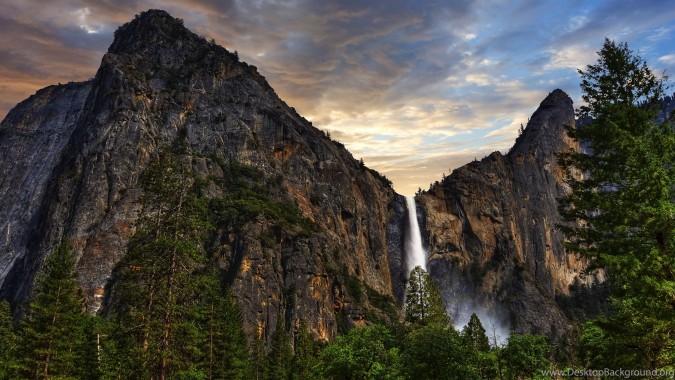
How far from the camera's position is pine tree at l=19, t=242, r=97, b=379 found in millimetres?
35531

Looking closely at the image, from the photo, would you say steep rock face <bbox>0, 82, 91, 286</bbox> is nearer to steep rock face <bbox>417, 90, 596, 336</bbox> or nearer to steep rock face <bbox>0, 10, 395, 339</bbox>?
steep rock face <bbox>0, 10, 395, 339</bbox>

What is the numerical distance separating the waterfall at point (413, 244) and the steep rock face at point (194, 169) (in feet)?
24.0

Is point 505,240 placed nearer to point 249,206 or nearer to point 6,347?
point 249,206

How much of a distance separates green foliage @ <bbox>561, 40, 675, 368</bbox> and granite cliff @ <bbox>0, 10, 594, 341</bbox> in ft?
234

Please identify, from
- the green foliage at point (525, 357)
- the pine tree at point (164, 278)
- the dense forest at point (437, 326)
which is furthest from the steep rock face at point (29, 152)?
the green foliage at point (525, 357)

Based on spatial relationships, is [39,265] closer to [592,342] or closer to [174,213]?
[174,213]

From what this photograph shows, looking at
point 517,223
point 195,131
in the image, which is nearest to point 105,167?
point 195,131

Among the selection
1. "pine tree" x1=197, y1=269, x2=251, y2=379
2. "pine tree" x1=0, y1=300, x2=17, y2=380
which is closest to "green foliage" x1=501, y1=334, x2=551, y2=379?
"pine tree" x1=197, y1=269, x2=251, y2=379

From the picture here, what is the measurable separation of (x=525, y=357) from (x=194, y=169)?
9432 cm

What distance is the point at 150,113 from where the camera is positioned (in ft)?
417

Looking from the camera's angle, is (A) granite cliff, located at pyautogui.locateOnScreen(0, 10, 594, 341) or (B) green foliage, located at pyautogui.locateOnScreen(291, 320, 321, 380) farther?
(A) granite cliff, located at pyautogui.locateOnScreen(0, 10, 594, 341)

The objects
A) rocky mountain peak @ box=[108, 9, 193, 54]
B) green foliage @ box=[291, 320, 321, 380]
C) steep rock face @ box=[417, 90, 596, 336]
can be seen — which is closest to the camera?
green foliage @ box=[291, 320, 321, 380]

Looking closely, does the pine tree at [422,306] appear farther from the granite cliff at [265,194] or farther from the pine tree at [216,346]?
the granite cliff at [265,194]

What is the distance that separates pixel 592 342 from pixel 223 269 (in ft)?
241
